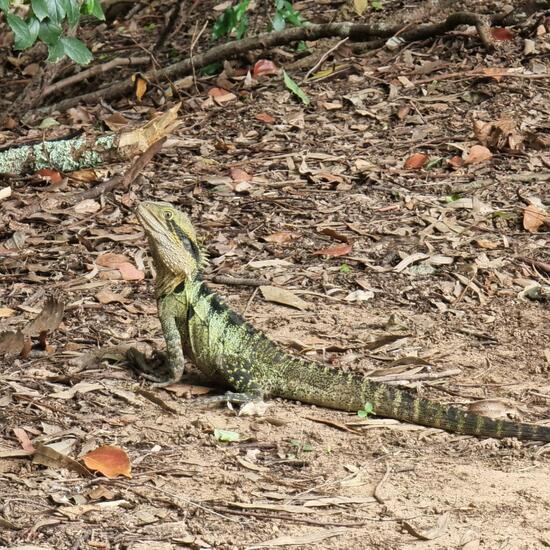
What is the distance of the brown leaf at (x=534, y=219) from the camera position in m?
7.87

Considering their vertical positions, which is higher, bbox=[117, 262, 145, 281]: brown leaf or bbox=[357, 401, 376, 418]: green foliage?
bbox=[117, 262, 145, 281]: brown leaf

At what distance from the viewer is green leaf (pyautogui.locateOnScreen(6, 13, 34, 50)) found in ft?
19.0

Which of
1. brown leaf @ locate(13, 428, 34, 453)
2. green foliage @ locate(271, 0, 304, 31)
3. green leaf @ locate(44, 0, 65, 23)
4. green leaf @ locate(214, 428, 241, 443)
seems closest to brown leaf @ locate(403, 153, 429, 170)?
green foliage @ locate(271, 0, 304, 31)

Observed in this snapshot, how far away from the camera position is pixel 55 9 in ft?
18.5

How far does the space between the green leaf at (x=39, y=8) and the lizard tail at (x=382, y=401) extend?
7.52 ft

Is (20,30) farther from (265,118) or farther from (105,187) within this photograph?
(265,118)

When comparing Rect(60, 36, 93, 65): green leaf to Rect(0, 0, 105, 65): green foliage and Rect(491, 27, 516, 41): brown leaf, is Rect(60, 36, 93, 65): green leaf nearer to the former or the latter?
Rect(0, 0, 105, 65): green foliage

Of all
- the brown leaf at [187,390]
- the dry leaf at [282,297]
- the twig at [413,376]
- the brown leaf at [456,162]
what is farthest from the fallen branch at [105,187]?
the twig at [413,376]

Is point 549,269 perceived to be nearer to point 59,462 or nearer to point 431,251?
point 431,251

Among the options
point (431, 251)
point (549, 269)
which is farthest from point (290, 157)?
point (549, 269)

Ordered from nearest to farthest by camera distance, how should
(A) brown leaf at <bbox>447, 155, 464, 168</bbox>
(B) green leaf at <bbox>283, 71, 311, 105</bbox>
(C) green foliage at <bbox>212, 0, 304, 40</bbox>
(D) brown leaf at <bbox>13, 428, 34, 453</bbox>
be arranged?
(D) brown leaf at <bbox>13, 428, 34, 453</bbox> < (A) brown leaf at <bbox>447, 155, 464, 168</bbox> < (C) green foliage at <bbox>212, 0, 304, 40</bbox> < (B) green leaf at <bbox>283, 71, 311, 105</bbox>

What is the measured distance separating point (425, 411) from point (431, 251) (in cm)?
230

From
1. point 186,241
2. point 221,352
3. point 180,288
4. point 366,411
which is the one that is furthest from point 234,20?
point 366,411

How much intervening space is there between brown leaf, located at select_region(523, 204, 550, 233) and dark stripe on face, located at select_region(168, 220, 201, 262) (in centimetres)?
284
